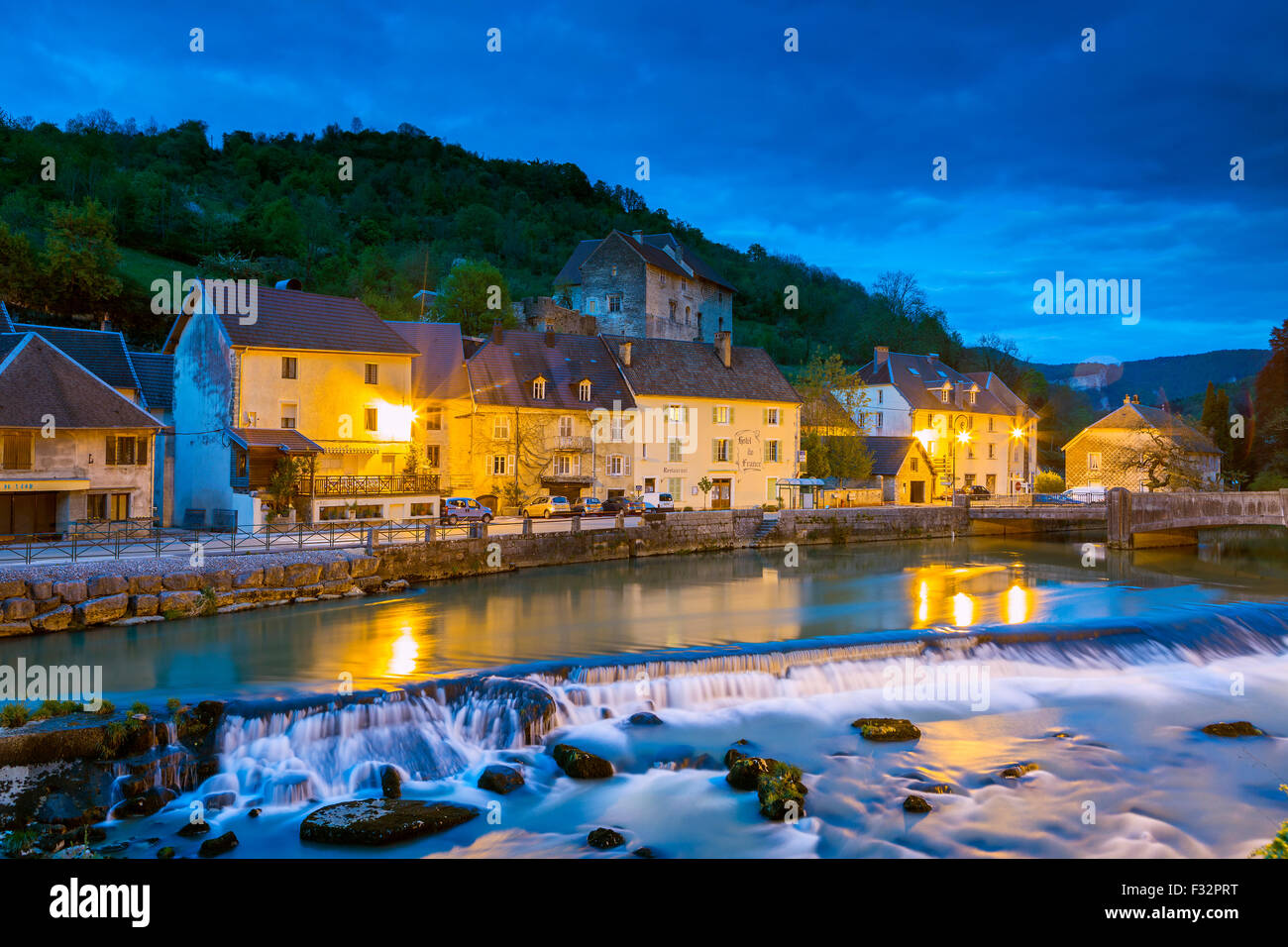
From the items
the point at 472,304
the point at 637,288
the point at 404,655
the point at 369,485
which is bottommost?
the point at 404,655

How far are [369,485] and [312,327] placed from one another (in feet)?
25.5

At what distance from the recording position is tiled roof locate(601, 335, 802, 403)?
49812 mm

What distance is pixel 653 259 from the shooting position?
7044 centimetres

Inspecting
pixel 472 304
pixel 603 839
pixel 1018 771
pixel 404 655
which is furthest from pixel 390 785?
pixel 472 304

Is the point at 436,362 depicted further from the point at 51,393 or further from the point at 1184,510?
the point at 1184,510

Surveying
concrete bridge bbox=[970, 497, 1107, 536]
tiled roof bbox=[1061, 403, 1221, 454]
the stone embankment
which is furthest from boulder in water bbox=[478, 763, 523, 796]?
tiled roof bbox=[1061, 403, 1221, 454]

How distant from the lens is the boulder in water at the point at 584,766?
13961mm

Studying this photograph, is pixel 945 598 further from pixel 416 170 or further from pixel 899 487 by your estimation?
pixel 416 170

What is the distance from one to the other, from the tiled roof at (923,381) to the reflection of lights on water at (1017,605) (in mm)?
37070

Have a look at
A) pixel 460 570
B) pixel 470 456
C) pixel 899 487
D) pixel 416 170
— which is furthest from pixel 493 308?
pixel 416 170

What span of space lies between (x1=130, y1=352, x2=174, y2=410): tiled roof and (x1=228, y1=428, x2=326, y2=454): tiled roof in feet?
24.4

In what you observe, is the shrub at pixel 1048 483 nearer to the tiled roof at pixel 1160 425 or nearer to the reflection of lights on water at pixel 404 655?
the tiled roof at pixel 1160 425

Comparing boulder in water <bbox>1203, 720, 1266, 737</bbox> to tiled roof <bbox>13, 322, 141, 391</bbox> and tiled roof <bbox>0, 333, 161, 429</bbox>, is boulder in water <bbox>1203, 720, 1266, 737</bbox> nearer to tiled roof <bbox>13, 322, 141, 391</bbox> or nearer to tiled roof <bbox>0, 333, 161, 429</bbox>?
tiled roof <bbox>0, 333, 161, 429</bbox>

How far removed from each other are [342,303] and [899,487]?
36.6m
